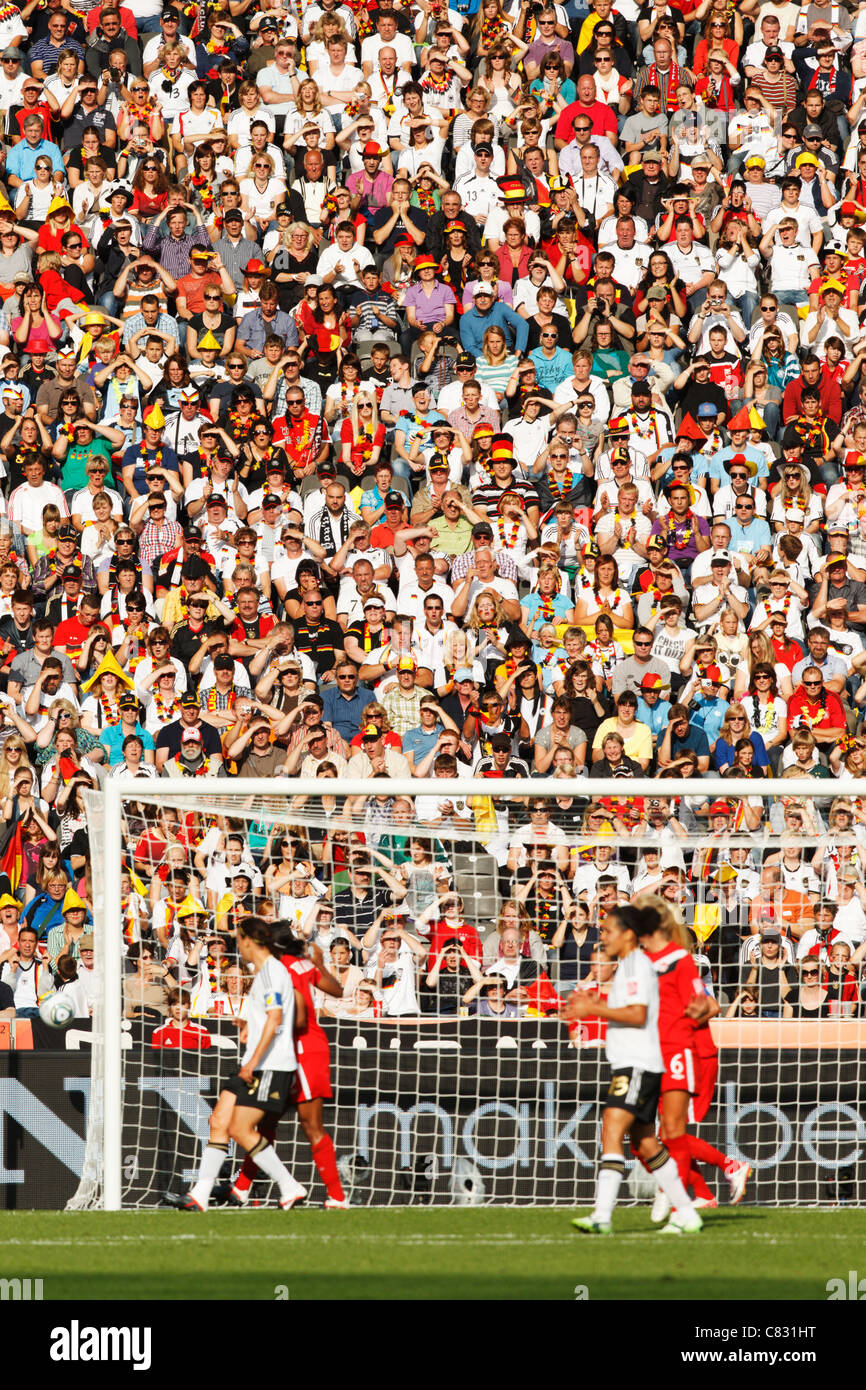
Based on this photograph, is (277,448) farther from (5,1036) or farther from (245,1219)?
(245,1219)

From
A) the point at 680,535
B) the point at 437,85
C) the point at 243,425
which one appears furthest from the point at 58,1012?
the point at 437,85

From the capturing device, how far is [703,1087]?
1102 cm

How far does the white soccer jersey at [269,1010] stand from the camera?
10367mm

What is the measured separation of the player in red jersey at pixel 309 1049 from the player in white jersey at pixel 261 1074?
123mm

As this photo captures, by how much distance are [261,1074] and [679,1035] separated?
6.66 ft

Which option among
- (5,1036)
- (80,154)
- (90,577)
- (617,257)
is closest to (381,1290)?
(5,1036)

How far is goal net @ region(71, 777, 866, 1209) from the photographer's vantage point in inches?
460

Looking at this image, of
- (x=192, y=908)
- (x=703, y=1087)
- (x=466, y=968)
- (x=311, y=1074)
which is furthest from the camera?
(x=192, y=908)

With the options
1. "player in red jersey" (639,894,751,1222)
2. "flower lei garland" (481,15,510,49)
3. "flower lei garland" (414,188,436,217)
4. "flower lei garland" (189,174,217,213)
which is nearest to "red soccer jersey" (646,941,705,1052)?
"player in red jersey" (639,894,751,1222)

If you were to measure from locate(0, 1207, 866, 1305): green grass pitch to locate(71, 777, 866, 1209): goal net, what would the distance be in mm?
883

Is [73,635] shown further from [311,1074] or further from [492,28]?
[492,28]

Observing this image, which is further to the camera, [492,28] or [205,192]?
[492,28]

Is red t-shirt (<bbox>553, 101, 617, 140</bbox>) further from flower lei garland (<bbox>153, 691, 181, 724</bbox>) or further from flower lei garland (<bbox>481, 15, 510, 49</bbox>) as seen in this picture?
flower lei garland (<bbox>153, 691, 181, 724</bbox>)

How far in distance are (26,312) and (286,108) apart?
322 centimetres
